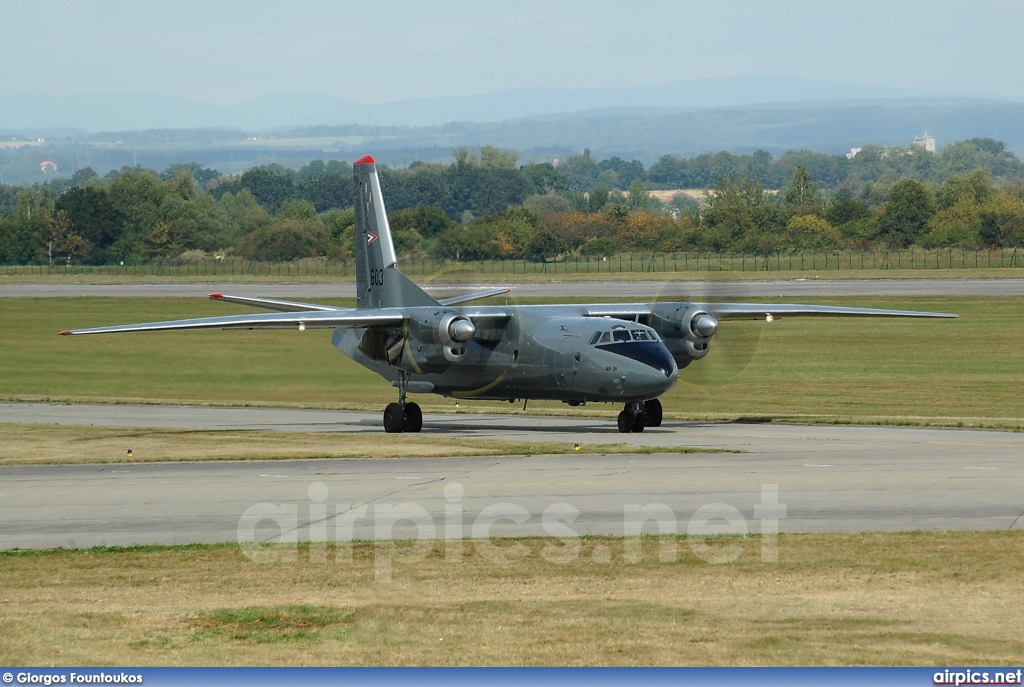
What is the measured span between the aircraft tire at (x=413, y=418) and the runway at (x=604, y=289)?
37.2m

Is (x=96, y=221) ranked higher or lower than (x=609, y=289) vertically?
higher

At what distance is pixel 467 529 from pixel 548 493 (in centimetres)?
339

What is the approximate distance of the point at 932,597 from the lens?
1423 cm

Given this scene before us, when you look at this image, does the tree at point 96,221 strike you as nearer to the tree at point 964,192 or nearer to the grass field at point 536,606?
the tree at point 964,192

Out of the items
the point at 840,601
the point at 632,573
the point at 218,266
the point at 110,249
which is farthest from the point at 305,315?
the point at 110,249

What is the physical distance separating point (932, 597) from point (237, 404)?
3116 centimetres

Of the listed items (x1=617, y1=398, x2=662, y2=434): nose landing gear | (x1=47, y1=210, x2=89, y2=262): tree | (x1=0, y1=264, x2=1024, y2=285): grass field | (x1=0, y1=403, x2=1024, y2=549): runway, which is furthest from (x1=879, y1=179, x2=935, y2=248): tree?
(x1=0, y1=403, x2=1024, y2=549): runway

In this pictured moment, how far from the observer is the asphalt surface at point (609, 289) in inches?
3115

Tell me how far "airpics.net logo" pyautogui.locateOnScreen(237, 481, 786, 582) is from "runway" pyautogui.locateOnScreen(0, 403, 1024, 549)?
0.07 m

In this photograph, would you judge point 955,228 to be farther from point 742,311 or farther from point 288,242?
point 742,311

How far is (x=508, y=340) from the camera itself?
3353 cm

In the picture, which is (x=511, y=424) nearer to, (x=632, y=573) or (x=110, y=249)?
(x=632, y=573)

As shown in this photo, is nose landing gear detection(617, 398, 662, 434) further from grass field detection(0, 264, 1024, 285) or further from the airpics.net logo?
grass field detection(0, 264, 1024, 285)

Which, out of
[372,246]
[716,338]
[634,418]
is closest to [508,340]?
[634,418]
